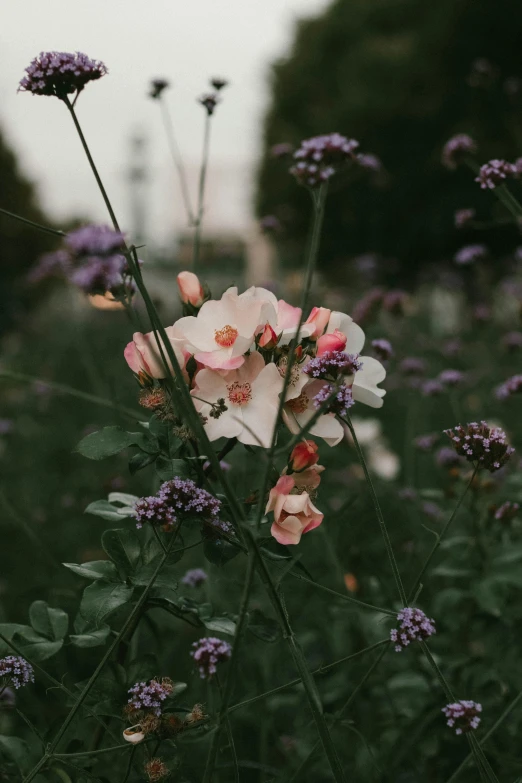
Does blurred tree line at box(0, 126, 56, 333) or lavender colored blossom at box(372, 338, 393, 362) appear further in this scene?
blurred tree line at box(0, 126, 56, 333)

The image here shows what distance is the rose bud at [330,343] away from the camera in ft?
3.63

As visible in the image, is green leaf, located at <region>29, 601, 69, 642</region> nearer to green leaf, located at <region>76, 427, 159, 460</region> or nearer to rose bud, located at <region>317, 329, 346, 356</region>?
green leaf, located at <region>76, 427, 159, 460</region>

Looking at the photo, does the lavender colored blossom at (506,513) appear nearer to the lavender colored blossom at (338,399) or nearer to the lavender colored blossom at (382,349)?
the lavender colored blossom at (382,349)

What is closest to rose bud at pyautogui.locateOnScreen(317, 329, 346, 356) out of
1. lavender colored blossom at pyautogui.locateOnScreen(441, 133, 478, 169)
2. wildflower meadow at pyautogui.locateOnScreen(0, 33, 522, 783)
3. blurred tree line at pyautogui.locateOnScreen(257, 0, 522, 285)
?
wildflower meadow at pyautogui.locateOnScreen(0, 33, 522, 783)

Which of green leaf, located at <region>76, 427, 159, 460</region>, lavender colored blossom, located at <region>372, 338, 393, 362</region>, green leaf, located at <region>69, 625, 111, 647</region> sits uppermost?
lavender colored blossom, located at <region>372, 338, 393, 362</region>

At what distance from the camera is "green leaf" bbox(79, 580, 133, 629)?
1.07 metres

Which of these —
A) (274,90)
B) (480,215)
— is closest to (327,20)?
(274,90)

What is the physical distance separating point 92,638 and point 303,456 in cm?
42

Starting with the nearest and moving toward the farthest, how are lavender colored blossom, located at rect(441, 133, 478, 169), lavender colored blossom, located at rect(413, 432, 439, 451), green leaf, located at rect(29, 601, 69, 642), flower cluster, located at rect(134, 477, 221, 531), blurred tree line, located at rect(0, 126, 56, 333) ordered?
flower cluster, located at rect(134, 477, 221, 531), green leaf, located at rect(29, 601, 69, 642), lavender colored blossom, located at rect(441, 133, 478, 169), lavender colored blossom, located at rect(413, 432, 439, 451), blurred tree line, located at rect(0, 126, 56, 333)

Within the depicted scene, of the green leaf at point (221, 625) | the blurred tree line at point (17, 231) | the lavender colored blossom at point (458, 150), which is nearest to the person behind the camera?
the green leaf at point (221, 625)

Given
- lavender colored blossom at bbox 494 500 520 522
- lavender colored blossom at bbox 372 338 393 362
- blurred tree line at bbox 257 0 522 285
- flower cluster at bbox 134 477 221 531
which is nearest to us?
flower cluster at bbox 134 477 221 531

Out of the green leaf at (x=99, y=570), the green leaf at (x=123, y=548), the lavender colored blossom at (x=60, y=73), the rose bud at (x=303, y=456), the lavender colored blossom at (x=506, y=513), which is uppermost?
the lavender colored blossom at (x=60, y=73)

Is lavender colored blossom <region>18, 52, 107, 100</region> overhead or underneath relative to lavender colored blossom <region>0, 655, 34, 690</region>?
overhead

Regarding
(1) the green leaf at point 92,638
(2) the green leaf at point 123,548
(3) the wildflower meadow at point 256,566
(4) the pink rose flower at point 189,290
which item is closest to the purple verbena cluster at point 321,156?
(3) the wildflower meadow at point 256,566
